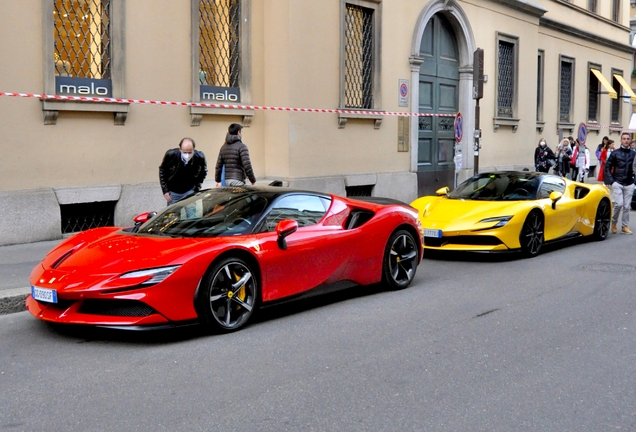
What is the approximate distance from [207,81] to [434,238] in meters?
5.70

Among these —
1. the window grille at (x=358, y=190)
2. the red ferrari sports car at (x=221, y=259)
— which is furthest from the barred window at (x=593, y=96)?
the red ferrari sports car at (x=221, y=259)

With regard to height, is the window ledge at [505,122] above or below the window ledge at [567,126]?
below

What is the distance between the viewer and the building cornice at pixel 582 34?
26.7 meters

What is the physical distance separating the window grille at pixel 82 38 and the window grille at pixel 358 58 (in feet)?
19.4

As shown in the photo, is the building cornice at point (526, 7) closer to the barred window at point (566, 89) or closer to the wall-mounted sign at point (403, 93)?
the barred window at point (566, 89)

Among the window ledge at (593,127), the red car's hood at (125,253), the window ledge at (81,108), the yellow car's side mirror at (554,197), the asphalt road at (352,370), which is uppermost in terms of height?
the window ledge at (593,127)

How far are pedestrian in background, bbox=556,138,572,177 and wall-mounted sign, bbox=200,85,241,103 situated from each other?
14352mm

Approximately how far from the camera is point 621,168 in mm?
14227

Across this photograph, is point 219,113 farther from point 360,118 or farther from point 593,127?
point 593,127

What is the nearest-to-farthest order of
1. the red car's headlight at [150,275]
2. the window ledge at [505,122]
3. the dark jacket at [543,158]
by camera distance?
the red car's headlight at [150,275] < the window ledge at [505,122] < the dark jacket at [543,158]

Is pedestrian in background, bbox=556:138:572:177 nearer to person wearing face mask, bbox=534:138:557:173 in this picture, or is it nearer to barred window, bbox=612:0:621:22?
person wearing face mask, bbox=534:138:557:173

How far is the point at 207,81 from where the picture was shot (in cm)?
1444

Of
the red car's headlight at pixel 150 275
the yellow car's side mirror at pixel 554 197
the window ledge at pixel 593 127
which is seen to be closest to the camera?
the red car's headlight at pixel 150 275

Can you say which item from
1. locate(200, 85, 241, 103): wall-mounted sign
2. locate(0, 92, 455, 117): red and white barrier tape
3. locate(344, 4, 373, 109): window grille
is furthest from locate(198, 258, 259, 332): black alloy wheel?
locate(344, 4, 373, 109): window grille
